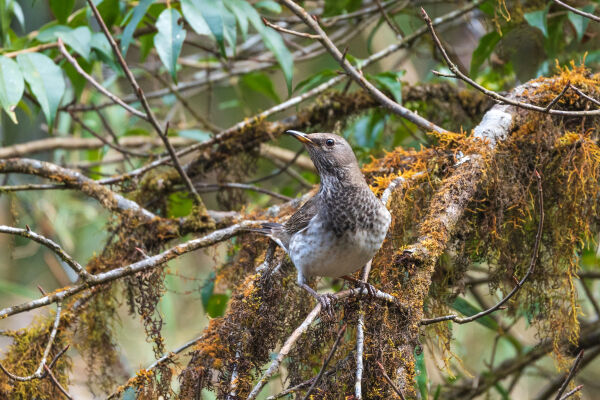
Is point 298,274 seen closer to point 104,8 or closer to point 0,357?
point 0,357

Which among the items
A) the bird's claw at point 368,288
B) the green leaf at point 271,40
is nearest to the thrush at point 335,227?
the bird's claw at point 368,288

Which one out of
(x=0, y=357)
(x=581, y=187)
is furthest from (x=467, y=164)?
(x=0, y=357)

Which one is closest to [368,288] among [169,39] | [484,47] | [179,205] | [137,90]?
[137,90]

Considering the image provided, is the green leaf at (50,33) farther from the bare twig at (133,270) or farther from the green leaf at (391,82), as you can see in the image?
the green leaf at (391,82)

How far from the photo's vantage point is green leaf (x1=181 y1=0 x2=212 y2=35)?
3553mm

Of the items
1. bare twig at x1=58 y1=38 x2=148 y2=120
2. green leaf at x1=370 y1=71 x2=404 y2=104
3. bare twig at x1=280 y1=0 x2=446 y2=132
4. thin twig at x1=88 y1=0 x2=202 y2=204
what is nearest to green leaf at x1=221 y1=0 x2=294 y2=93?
bare twig at x1=280 y1=0 x2=446 y2=132

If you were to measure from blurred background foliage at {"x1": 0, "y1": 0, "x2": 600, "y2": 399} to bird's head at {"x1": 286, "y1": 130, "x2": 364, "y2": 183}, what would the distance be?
1.50 ft

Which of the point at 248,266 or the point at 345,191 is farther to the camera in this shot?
the point at 248,266

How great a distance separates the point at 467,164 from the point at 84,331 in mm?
2648

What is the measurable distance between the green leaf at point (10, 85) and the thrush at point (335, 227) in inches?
60.8

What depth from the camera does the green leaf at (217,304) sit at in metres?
4.30

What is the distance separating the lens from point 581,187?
3.33 metres

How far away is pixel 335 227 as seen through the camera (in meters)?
3.25

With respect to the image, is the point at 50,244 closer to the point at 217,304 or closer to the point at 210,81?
the point at 217,304
